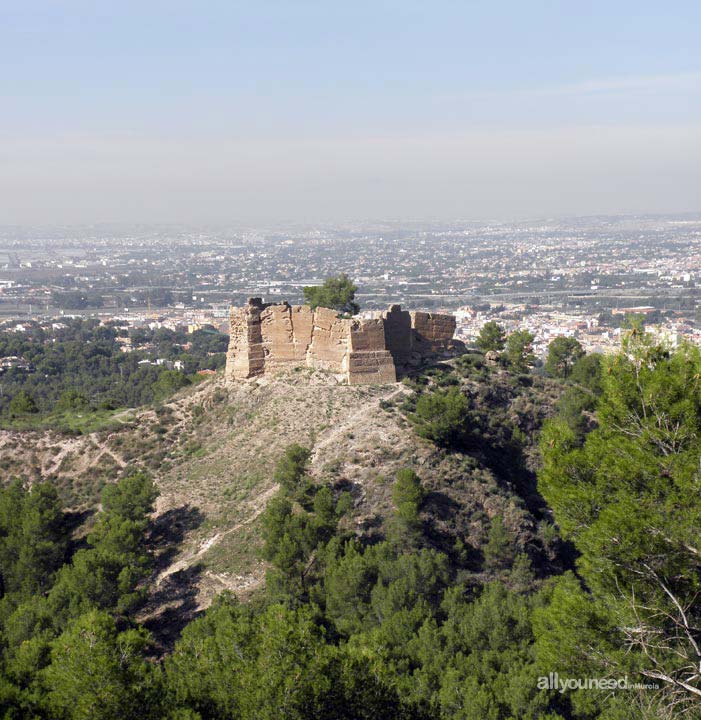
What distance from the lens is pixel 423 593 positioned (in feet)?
75.4

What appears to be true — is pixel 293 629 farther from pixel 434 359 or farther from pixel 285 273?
pixel 285 273

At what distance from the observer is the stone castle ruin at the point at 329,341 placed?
32.7 meters

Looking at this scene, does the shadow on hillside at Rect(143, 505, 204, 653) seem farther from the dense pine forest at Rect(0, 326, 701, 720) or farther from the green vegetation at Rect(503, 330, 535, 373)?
the green vegetation at Rect(503, 330, 535, 373)

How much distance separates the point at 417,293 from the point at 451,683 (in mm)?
132614

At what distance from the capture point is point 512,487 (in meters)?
30.1

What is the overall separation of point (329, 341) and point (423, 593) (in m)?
13.5

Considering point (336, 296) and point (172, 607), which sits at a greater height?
point (336, 296)

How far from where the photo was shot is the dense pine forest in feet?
41.8

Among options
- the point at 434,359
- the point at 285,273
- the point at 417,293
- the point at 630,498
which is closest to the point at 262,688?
the point at 630,498

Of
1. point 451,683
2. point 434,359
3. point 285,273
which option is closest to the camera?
point 451,683

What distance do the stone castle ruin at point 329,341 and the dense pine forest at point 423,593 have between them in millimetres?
2636

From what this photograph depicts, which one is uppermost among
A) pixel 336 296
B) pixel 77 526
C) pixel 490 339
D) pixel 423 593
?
pixel 336 296

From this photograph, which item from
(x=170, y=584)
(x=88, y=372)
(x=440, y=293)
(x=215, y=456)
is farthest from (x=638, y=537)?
(x=440, y=293)

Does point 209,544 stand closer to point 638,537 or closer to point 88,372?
point 638,537
